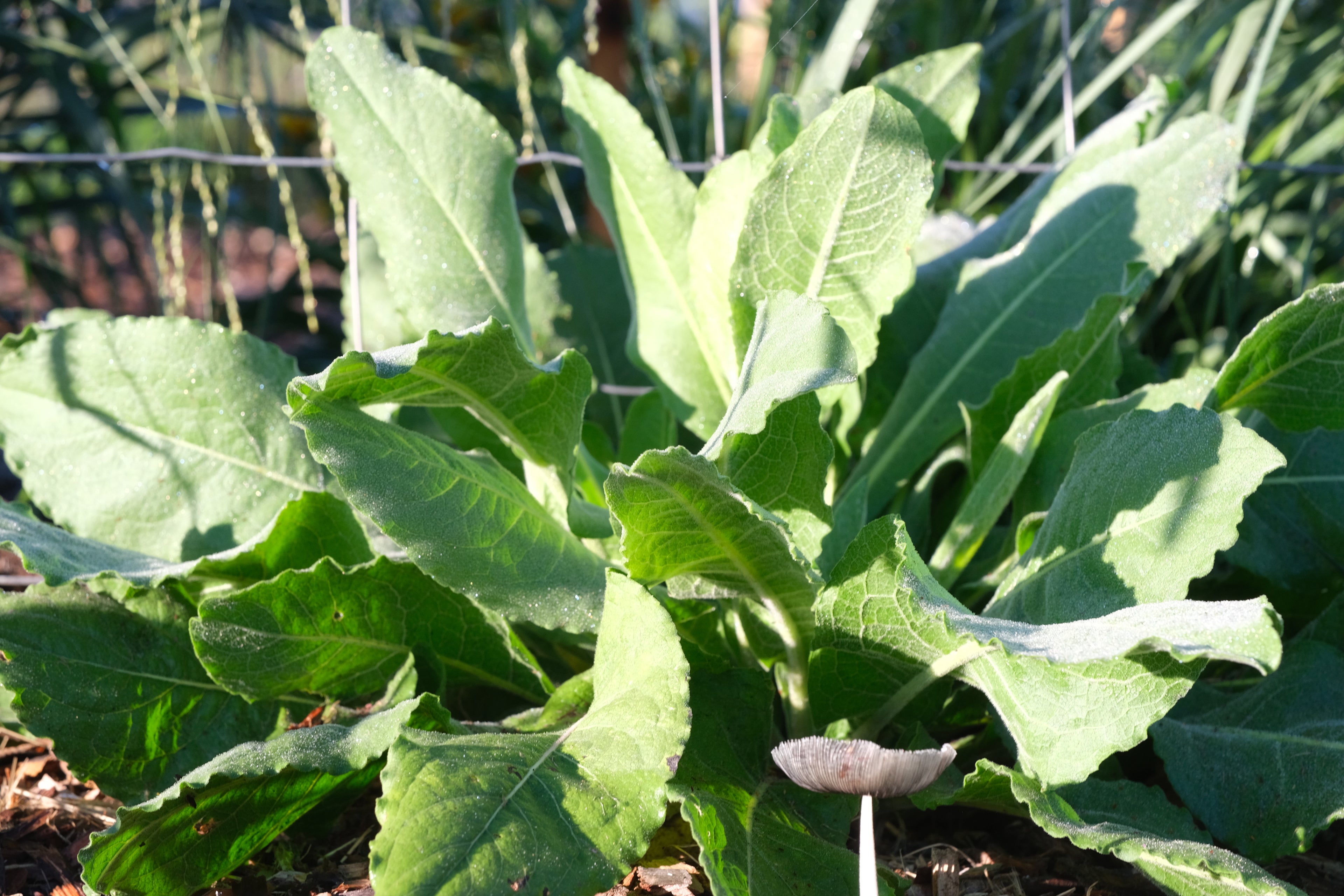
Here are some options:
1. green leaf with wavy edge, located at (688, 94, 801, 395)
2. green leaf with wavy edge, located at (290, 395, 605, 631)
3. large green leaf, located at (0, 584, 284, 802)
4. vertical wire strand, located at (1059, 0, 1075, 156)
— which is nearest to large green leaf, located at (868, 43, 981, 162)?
green leaf with wavy edge, located at (688, 94, 801, 395)

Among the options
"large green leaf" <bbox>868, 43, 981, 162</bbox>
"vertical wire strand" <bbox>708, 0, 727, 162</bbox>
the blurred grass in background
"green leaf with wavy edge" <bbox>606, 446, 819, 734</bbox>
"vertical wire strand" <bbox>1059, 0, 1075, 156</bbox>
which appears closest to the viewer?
"green leaf with wavy edge" <bbox>606, 446, 819, 734</bbox>

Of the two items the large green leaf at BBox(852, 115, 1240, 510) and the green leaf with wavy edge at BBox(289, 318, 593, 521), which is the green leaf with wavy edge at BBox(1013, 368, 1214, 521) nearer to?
the large green leaf at BBox(852, 115, 1240, 510)

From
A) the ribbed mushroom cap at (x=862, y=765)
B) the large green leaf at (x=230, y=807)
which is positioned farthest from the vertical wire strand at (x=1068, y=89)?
the large green leaf at (x=230, y=807)

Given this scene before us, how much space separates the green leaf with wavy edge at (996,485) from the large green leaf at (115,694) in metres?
0.66

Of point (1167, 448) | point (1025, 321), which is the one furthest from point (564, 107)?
point (1167, 448)

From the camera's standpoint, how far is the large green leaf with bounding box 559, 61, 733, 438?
1229 millimetres

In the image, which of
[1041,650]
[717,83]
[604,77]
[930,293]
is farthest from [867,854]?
[604,77]

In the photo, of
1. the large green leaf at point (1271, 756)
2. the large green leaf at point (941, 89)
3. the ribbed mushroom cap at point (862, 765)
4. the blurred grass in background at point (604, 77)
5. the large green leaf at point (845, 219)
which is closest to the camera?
the ribbed mushroom cap at point (862, 765)

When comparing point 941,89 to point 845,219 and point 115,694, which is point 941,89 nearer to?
point 845,219

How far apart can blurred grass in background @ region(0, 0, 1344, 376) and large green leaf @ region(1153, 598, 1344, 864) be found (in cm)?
51

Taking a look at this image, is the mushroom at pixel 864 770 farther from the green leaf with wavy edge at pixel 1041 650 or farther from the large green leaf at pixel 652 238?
the large green leaf at pixel 652 238

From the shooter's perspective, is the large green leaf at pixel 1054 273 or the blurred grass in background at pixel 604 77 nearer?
the large green leaf at pixel 1054 273

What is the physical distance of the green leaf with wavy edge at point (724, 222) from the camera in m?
1.13

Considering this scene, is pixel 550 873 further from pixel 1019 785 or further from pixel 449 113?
pixel 449 113
